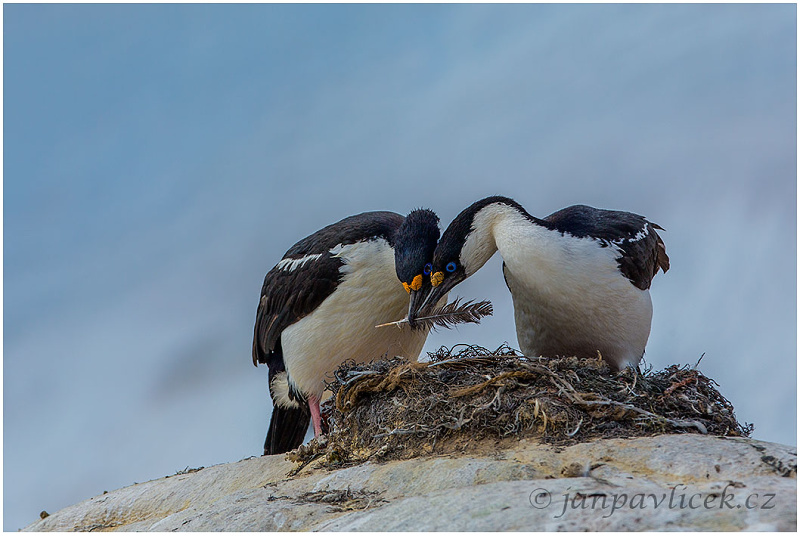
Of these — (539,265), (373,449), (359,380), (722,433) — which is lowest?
(722,433)

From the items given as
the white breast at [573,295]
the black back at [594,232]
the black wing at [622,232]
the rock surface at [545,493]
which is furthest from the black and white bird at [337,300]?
the rock surface at [545,493]

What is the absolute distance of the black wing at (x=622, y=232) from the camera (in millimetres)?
6598

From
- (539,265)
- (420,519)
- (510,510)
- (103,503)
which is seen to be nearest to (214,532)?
(420,519)

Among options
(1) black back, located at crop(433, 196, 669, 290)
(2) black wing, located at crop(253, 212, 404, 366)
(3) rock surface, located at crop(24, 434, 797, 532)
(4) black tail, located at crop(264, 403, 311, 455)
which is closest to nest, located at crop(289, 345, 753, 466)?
(3) rock surface, located at crop(24, 434, 797, 532)

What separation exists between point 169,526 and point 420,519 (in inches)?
70.5

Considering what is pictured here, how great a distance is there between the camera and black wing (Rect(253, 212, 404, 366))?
7.12m

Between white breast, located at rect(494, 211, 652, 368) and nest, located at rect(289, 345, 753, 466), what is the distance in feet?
2.14

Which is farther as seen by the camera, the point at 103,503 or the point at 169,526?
the point at 103,503

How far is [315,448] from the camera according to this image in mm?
6125

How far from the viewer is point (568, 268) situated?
6410mm

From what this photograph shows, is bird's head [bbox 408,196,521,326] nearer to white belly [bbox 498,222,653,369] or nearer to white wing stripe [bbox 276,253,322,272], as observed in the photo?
white belly [bbox 498,222,653,369]

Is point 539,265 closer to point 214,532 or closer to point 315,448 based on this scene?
point 315,448

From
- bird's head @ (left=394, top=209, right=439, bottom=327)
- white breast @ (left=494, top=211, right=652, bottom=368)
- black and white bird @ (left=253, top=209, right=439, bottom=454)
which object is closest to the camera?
white breast @ (left=494, top=211, right=652, bottom=368)

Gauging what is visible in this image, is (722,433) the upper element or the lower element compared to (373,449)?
lower
